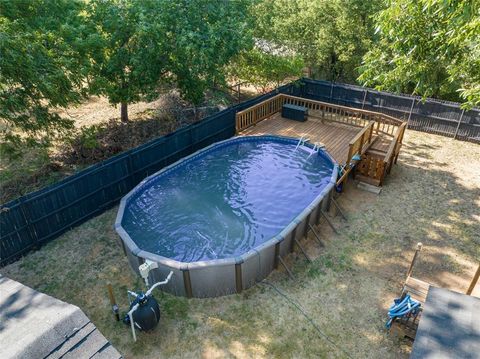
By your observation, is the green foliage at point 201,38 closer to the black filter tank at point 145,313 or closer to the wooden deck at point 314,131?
the wooden deck at point 314,131

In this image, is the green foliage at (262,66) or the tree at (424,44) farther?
the green foliage at (262,66)

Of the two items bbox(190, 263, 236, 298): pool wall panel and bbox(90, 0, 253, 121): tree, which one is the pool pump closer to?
bbox(190, 263, 236, 298): pool wall panel

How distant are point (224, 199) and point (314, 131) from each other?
648 cm

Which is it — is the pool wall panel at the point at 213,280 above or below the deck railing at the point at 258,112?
below

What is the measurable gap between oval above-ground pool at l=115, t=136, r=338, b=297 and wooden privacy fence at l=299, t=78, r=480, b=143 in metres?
6.94

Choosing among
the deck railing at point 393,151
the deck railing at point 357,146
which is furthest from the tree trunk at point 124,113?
the deck railing at point 393,151

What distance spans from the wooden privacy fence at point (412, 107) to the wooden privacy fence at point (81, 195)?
910cm

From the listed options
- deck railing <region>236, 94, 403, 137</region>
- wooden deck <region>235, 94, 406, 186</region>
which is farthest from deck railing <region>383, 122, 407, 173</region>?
deck railing <region>236, 94, 403, 137</region>

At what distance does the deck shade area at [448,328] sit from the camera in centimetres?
539

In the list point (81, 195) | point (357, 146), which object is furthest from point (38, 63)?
point (357, 146)

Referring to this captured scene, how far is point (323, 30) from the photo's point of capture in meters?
20.0

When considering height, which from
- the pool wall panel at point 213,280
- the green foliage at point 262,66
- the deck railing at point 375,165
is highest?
the green foliage at point 262,66

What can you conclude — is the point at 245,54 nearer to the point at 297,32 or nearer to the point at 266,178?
the point at 297,32

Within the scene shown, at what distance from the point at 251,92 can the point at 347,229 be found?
48.6 feet
